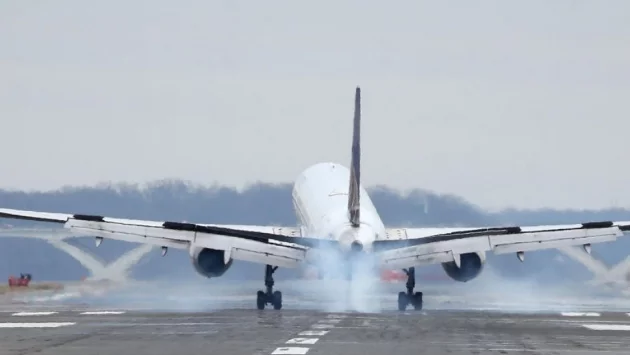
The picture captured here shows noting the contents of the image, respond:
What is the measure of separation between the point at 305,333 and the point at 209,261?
20.9 m

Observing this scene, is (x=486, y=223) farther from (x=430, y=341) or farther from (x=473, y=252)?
(x=430, y=341)

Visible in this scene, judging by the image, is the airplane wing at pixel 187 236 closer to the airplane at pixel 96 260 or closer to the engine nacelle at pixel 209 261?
the engine nacelle at pixel 209 261

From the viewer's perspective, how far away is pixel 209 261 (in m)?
57.7

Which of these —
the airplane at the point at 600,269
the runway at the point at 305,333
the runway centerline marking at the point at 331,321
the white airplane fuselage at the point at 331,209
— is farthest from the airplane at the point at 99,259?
the runway centerline marking at the point at 331,321

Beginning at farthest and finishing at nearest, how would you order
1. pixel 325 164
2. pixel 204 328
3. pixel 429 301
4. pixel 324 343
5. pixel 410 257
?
pixel 325 164 → pixel 429 301 → pixel 410 257 → pixel 204 328 → pixel 324 343

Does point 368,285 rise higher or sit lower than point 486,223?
lower

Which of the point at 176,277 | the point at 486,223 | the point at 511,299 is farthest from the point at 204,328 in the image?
the point at 486,223

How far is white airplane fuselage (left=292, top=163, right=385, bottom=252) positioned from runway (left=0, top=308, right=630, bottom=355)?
5799mm

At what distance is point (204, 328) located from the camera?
131 feet

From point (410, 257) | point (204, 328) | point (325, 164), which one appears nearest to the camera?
point (204, 328)

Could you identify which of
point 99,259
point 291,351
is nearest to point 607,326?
point 291,351

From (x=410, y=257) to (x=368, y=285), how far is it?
105 inches

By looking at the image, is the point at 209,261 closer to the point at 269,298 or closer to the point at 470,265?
the point at 269,298

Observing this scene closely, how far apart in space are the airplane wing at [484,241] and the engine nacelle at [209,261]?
5857 millimetres
